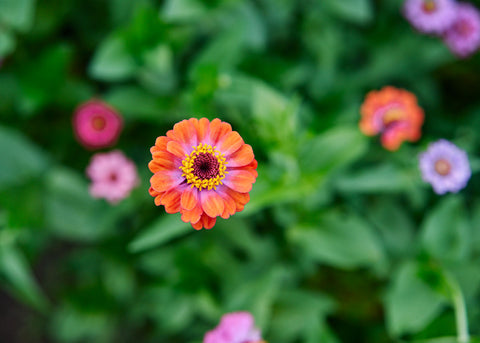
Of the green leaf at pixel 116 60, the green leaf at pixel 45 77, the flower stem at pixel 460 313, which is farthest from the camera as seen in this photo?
the green leaf at pixel 45 77

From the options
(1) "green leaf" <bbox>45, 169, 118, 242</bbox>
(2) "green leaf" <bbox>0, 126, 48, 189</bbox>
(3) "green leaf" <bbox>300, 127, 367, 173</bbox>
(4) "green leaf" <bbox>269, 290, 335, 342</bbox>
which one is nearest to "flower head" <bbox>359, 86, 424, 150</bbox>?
(3) "green leaf" <bbox>300, 127, 367, 173</bbox>

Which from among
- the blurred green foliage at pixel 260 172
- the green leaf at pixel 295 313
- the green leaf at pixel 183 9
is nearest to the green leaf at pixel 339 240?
the blurred green foliage at pixel 260 172

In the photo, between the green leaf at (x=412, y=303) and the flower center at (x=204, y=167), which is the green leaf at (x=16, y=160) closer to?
the flower center at (x=204, y=167)

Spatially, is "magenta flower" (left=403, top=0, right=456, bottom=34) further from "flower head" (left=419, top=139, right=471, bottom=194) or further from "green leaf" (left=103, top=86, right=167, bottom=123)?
"green leaf" (left=103, top=86, right=167, bottom=123)

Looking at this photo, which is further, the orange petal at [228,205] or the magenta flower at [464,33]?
the magenta flower at [464,33]

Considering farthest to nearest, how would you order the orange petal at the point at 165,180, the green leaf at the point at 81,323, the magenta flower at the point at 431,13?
the green leaf at the point at 81,323 → the magenta flower at the point at 431,13 → the orange petal at the point at 165,180

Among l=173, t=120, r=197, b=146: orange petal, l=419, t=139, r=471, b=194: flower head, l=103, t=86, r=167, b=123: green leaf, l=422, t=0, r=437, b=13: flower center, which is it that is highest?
l=422, t=0, r=437, b=13: flower center

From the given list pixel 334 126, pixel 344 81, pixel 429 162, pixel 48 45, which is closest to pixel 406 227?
pixel 429 162
